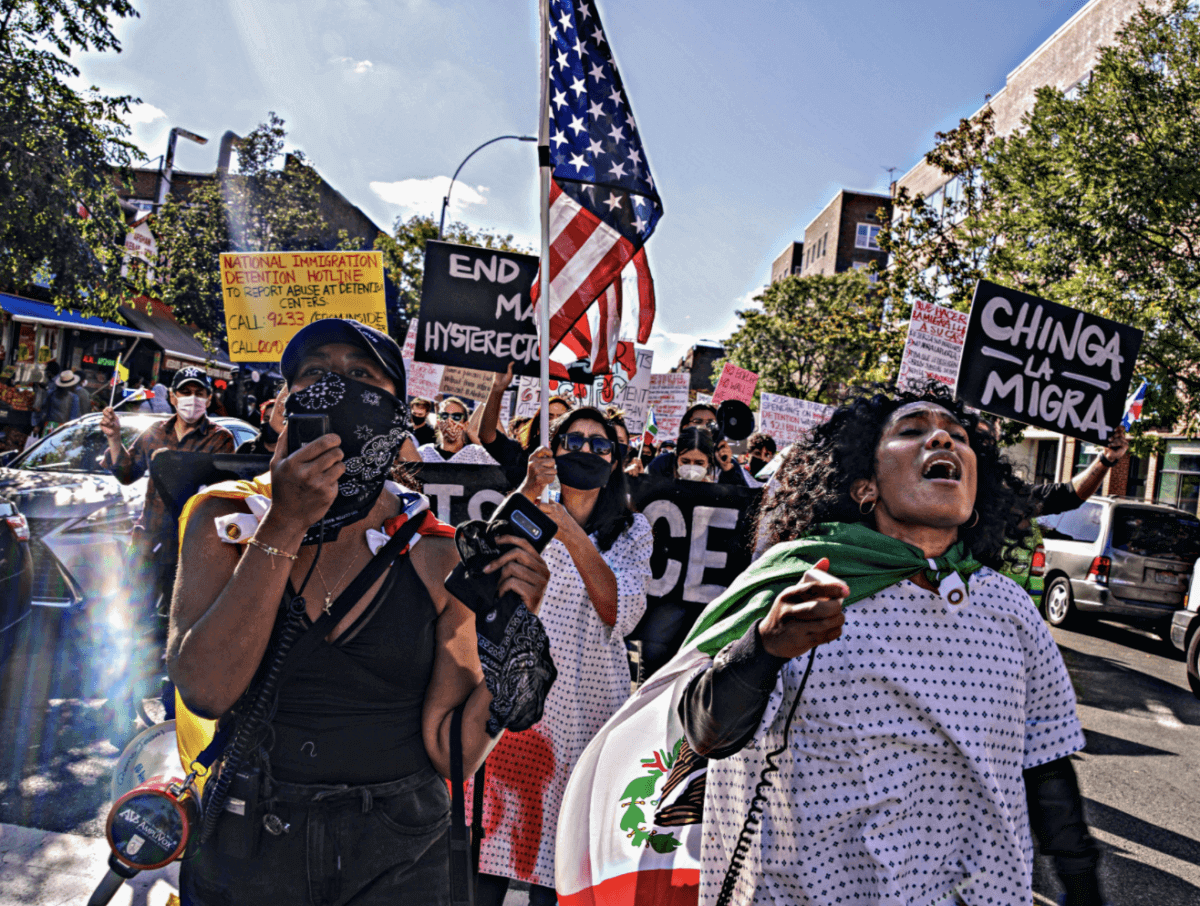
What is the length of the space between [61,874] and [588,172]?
11.9 feet

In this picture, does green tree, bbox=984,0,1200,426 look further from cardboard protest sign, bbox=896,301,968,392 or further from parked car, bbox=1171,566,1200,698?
cardboard protest sign, bbox=896,301,968,392

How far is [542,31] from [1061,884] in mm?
3186

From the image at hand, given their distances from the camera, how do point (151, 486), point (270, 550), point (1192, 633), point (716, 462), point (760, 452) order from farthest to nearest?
point (760, 452) → point (1192, 633) → point (716, 462) → point (151, 486) → point (270, 550)

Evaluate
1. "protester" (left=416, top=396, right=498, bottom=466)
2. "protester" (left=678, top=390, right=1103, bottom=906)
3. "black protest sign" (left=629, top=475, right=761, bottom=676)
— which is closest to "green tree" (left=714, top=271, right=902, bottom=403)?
"protester" (left=416, top=396, right=498, bottom=466)

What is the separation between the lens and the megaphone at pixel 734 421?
9.61m

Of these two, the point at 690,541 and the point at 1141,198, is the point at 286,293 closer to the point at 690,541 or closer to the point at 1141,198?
the point at 690,541

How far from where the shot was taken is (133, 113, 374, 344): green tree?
25141 mm

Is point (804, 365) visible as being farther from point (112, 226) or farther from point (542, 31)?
point (542, 31)

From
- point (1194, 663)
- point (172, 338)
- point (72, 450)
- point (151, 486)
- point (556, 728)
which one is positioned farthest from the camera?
point (172, 338)

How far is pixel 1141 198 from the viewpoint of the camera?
45.1 feet

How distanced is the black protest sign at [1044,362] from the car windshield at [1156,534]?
271 inches

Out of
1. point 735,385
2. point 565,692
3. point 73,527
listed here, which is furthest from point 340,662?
point 735,385

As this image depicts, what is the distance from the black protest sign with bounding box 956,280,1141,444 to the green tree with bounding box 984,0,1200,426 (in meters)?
8.83

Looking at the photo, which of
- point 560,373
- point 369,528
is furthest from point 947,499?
point 560,373
